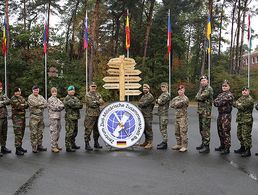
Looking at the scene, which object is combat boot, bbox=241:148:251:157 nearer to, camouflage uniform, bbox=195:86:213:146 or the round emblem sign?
camouflage uniform, bbox=195:86:213:146

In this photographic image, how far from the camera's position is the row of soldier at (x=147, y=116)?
8.28 metres

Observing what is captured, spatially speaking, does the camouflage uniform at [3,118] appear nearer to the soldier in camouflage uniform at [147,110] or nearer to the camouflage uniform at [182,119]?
the soldier in camouflage uniform at [147,110]

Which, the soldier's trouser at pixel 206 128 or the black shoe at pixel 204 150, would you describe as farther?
the soldier's trouser at pixel 206 128

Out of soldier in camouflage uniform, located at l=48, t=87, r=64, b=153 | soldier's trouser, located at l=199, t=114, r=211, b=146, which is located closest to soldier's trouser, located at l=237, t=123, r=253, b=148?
soldier's trouser, located at l=199, t=114, r=211, b=146

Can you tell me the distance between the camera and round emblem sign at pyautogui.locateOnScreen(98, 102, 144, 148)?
877 cm

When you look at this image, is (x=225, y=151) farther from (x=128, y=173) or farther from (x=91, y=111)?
(x=91, y=111)

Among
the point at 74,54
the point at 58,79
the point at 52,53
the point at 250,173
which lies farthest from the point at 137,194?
the point at 74,54

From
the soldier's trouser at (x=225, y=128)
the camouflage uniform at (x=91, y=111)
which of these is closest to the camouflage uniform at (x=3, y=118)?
the camouflage uniform at (x=91, y=111)

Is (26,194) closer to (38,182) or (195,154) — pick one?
(38,182)

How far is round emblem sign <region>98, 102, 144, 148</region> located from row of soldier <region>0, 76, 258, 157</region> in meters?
0.32

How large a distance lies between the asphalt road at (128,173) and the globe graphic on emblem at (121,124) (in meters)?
0.44

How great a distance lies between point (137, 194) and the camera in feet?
17.3

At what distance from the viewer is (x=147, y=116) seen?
9.16 meters

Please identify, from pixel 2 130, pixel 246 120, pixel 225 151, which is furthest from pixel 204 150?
pixel 2 130
